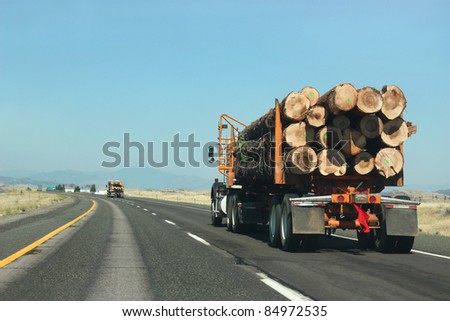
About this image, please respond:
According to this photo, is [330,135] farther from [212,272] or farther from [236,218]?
[236,218]

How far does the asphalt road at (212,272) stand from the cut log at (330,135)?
2323 mm

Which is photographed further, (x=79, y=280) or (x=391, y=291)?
(x=79, y=280)

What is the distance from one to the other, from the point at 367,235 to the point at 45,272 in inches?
293

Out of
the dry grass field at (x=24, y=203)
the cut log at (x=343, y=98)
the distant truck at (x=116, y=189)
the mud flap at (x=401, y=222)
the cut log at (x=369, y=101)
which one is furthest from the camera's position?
the distant truck at (x=116, y=189)

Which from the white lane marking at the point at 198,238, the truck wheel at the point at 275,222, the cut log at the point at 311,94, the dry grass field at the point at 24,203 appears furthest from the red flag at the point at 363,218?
the dry grass field at the point at 24,203

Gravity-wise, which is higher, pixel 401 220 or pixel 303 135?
pixel 303 135

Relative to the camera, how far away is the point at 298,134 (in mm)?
11336

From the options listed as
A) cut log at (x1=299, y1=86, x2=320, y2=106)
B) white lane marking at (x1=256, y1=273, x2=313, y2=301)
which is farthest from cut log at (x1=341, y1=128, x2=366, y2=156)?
white lane marking at (x1=256, y1=273, x2=313, y2=301)

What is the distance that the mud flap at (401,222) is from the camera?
11008mm

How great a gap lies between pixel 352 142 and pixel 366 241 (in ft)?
8.64

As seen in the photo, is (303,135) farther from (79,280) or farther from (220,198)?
(220,198)

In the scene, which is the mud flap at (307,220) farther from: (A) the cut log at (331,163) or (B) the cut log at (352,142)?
(B) the cut log at (352,142)

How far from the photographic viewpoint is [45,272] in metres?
8.13
